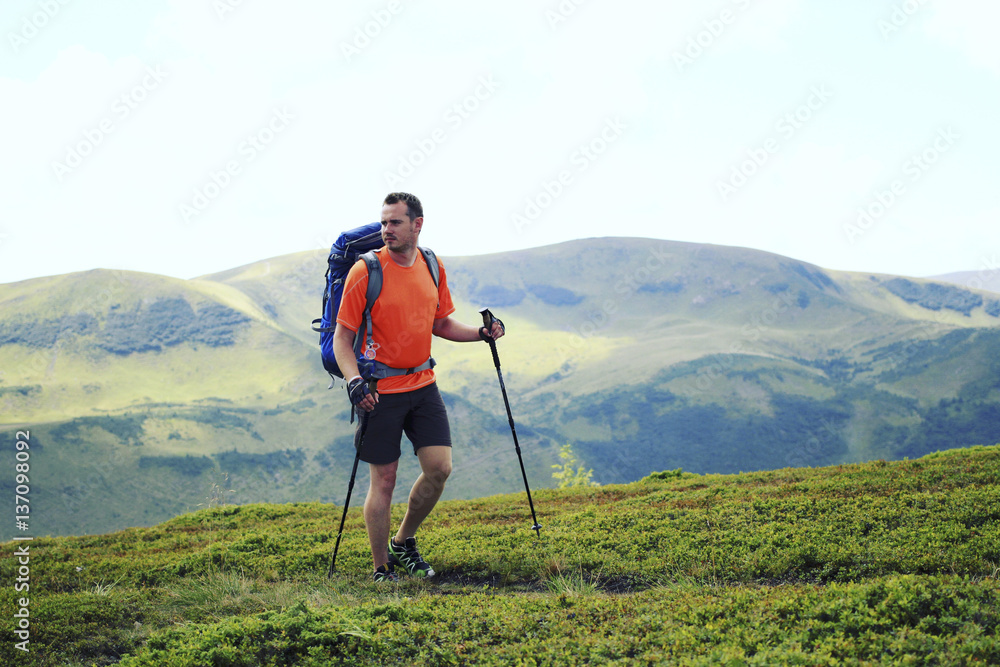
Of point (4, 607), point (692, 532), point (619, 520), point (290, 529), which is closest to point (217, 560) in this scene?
point (4, 607)

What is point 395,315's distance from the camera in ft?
22.3

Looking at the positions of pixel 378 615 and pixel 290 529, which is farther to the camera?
pixel 290 529

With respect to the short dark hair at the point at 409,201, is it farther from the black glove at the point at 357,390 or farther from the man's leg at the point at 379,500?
the man's leg at the point at 379,500

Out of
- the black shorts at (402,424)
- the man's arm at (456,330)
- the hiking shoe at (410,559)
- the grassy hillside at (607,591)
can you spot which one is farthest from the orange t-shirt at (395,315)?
the grassy hillside at (607,591)

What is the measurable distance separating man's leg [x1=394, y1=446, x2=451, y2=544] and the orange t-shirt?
717 millimetres

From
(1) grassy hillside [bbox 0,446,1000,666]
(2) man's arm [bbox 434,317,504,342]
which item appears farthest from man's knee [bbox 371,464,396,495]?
(2) man's arm [bbox 434,317,504,342]

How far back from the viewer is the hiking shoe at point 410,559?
732 centimetres

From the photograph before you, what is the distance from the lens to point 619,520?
912cm

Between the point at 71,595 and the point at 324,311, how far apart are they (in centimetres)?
426

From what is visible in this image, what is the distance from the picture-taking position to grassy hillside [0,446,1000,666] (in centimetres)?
470

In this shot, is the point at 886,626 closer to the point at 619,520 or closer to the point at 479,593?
the point at 479,593

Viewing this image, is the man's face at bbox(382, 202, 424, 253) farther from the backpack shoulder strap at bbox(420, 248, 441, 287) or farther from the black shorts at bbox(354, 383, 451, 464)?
the black shorts at bbox(354, 383, 451, 464)

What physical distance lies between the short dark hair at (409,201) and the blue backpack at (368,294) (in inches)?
20.9

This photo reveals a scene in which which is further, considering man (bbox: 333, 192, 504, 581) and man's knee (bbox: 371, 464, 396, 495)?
man's knee (bbox: 371, 464, 396, 495)
